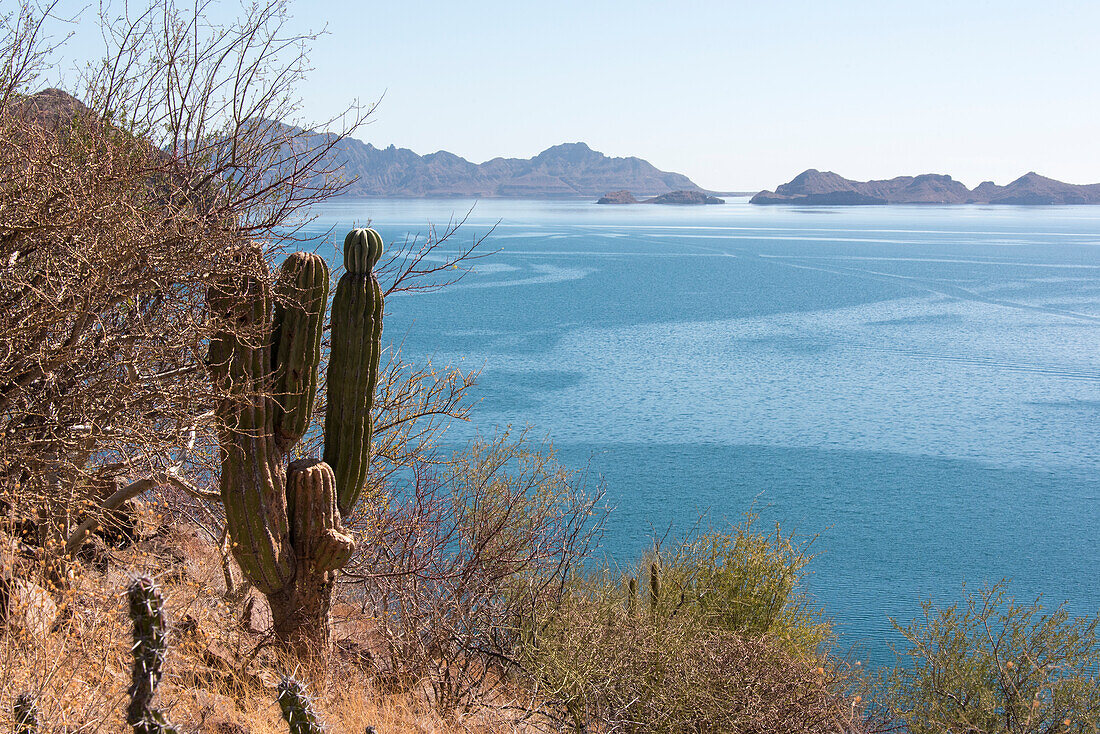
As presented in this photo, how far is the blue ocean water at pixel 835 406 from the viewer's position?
24703 millimetres

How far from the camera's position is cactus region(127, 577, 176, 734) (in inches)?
196

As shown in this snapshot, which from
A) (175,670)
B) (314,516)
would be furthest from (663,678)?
(175,670)

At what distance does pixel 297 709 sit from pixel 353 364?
3780mm

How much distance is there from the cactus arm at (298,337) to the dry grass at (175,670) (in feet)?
6.05

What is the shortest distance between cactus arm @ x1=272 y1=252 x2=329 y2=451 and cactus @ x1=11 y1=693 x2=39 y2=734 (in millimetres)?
3595

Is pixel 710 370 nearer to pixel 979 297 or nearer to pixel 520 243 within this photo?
pixel 979 297

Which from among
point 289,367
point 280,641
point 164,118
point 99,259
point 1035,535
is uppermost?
point 164,118

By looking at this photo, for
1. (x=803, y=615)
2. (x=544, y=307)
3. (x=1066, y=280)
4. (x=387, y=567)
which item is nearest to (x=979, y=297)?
(x=1066, y=280)

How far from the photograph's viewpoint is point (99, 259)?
21.8ft

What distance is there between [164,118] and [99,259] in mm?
3646

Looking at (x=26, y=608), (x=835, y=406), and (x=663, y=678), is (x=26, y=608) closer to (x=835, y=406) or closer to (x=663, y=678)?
(x=663, y=678)

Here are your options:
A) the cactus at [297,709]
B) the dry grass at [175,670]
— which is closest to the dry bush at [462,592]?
the dry grass at [175,670]

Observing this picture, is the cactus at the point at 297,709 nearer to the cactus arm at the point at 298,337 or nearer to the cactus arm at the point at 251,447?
the cactus arm at the point at 251,447

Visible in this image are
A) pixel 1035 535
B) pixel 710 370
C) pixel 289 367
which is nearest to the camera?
pixel 289 367
